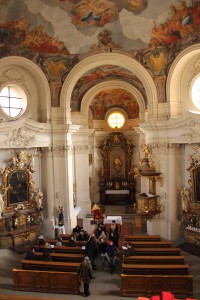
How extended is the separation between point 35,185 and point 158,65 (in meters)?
8.40

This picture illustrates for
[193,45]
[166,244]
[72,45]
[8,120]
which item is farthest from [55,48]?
[166,244]

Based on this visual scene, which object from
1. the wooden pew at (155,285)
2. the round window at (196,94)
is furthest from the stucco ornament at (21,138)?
the round window at (196,94)

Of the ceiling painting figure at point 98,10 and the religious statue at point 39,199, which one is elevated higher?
the ceiling painting figure at point 98,10

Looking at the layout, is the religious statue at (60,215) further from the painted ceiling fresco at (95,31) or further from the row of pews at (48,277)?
the painted ceiling fresco at (95,31)

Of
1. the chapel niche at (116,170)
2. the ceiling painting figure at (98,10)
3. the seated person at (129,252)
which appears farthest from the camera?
the chapel niche at (116,170)

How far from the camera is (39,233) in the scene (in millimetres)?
15344

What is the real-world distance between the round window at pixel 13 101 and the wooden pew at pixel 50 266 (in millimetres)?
7111

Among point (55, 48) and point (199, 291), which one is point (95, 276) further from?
point (55, 48)

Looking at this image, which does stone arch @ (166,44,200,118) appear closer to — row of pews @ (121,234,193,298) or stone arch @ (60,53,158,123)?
stone arch @ (60,53,158,123)

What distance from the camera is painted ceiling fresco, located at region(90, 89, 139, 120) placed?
71.9 feet

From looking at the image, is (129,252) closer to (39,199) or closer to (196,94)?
(39,199)

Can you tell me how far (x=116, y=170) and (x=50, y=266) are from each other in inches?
517

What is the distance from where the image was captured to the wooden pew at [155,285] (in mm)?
9430

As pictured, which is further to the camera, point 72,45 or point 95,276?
point 72,45
